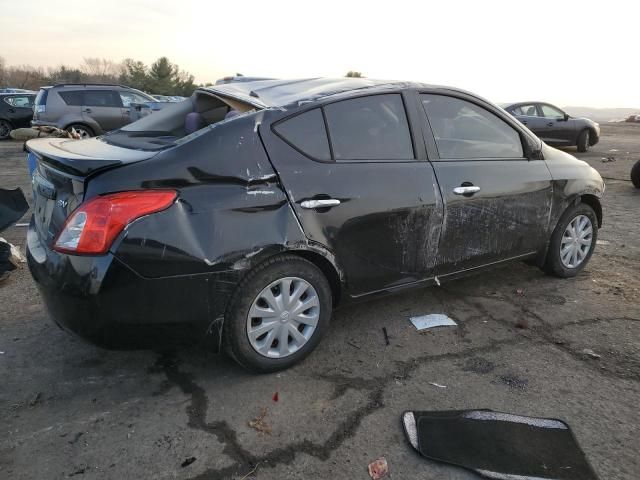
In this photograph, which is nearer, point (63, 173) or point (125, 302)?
point (125, 302)

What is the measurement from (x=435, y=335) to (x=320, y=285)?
3.30ft

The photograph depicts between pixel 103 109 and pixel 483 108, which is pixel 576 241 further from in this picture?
pixel 103 109

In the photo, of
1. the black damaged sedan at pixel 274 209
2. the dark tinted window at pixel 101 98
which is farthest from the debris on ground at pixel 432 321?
the dark tinted window at pixel 101 98

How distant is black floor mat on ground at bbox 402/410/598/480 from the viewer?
2.21 metres

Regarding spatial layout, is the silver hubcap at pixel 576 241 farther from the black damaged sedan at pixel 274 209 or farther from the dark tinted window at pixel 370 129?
the dark tinted window at pixel 370 129

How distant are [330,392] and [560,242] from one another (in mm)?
2578

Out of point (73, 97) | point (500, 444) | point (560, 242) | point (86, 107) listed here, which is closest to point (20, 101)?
point (73, 97)

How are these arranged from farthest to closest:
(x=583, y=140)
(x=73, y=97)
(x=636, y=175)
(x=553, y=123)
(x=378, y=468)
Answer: (x=583, y=140) → (x=553, y=123) → (x=73, y=97) → (x=636, y=175) → (x=378, y=468)

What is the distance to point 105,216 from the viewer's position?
236 cm

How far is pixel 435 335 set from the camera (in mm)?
3426

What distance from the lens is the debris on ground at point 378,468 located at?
2.18 metres

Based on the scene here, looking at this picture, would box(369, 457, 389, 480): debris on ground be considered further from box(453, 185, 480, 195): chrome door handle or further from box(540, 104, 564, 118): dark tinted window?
box(540, 104, 564, 118): dark tinted window

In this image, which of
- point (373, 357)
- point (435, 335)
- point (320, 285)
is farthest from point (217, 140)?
point (435, 335)

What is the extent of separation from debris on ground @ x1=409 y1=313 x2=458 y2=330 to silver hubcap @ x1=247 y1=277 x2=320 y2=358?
953 mm
